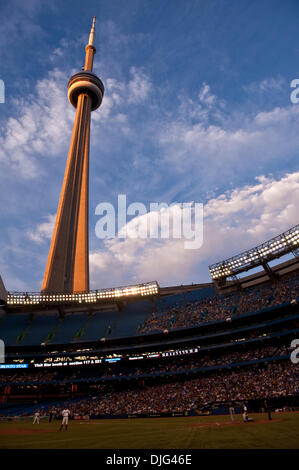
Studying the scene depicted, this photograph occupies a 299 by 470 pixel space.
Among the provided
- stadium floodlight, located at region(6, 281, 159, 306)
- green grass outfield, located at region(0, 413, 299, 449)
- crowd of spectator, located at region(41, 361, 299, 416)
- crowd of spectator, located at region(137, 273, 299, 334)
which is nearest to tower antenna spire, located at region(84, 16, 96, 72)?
stadium floodlight, located at region(6, 281, 159, 306)

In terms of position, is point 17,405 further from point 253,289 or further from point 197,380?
point 253,289

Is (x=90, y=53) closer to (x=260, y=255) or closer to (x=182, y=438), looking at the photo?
(x=260, y=255)

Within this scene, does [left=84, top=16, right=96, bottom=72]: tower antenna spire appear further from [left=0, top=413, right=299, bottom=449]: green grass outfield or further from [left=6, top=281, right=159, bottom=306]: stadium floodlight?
[left=0, top=413, right=299, bottom=449]: green grass outfield

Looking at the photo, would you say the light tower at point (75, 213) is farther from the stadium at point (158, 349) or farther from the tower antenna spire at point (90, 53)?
the stadium at point (158, 349)
